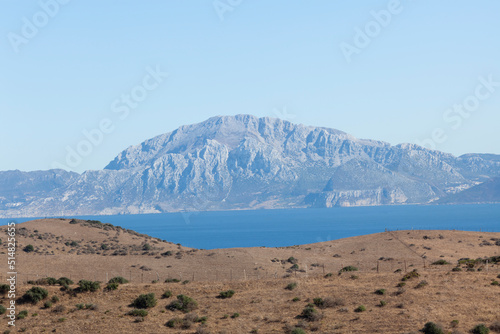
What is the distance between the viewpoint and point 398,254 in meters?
78.2

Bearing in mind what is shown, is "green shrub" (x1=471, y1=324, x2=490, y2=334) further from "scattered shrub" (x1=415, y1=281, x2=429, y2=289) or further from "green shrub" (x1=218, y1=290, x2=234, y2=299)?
"green shrub" (x1=218, y1=290, x2=234, y2=299)

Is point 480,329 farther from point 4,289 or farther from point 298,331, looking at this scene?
point 4,289

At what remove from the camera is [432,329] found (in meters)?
34.9

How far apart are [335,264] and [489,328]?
38.9m

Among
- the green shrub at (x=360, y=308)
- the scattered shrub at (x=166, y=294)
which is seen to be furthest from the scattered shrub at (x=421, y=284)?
the scattered shrub at (x=166, y=294)

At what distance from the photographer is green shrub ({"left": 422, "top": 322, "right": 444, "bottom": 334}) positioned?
114ft

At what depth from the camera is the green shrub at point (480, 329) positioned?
3472 centimetres

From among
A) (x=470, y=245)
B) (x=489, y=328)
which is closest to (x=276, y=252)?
(x=470, y=245)

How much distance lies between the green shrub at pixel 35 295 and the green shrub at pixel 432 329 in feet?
88.5

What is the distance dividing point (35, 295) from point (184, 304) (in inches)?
443

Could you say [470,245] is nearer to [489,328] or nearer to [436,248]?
[436,248]

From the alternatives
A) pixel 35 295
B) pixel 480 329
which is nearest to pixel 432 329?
pixel 480 329

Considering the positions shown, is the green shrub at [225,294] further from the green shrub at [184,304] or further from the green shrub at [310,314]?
the green shrub at [310,314]

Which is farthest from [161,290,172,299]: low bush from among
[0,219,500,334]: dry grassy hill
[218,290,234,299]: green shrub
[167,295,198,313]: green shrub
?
Result: [218,290,234,299]: green shrub
